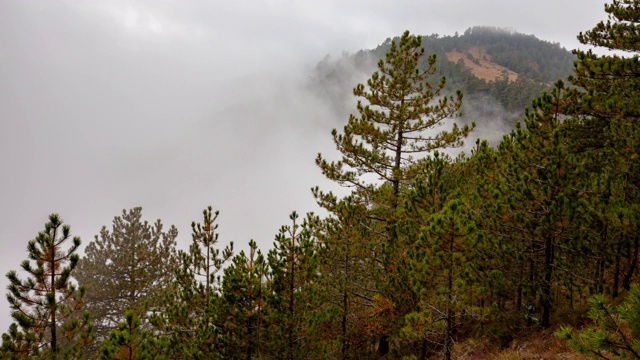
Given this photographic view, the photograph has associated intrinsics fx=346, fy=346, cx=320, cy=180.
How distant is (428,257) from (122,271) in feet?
65.4

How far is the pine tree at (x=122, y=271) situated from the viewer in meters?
20.0

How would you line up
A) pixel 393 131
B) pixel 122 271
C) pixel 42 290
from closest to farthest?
1. pixel 42 290
2. pixel 393 131
3. pixel 122 271

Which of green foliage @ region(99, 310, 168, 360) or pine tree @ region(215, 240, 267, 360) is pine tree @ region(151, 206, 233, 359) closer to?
pine tree @ region(215, 240, 267, 360)

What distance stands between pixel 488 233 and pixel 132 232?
21282mm

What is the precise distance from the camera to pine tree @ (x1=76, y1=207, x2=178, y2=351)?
20.0m

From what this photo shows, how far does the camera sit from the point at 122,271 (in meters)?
20.8

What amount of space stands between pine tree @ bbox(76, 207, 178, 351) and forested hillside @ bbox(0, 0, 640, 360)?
430 inches

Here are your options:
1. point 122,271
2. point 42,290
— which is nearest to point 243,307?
point 42,290

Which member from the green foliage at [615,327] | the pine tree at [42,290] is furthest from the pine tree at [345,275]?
the green foliage at [615,327]

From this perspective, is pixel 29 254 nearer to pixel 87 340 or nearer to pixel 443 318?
pixel 87 340

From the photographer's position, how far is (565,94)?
9.07 metres

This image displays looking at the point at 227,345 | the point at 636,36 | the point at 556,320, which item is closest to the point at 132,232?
the point at 227,345

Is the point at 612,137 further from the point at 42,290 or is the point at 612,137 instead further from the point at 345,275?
the point at 42,290

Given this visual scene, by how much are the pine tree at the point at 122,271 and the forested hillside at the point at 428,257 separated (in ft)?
35.9
